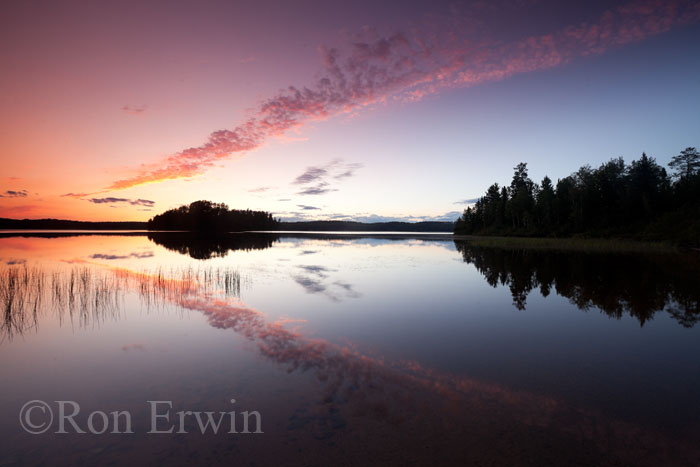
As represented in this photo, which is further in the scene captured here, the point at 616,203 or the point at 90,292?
the point at 616,203

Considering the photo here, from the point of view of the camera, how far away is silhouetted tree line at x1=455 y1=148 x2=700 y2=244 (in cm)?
6862

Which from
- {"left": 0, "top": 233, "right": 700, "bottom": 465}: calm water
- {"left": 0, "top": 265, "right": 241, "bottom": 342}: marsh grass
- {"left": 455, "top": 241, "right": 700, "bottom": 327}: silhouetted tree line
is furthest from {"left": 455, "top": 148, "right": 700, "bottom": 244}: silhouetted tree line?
{"left": 0, "top": 265, "right": 241, "bottom": 342}: marsh grass

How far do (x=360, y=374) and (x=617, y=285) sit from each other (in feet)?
70.7

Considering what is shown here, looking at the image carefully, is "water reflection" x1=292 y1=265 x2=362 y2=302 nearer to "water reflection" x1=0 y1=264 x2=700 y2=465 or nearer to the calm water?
the calm water

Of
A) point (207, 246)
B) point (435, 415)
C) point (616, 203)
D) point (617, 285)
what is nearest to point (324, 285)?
point (435, 415)

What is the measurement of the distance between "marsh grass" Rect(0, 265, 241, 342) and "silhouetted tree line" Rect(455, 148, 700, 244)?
74.7m

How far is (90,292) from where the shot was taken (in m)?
18.3

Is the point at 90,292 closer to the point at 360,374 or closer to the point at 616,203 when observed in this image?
the point at 360,374

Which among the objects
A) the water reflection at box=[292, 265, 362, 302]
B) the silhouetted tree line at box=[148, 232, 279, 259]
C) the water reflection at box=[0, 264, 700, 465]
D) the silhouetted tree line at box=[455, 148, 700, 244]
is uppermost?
the silhouetted tree line at box=[455, 148, 700, 244]

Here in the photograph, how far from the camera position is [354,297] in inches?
712

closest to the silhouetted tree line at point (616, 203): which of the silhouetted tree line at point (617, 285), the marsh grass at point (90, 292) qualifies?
the silhouetted tree line at point (617, 285)

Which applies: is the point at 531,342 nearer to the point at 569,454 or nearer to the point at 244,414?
the point at 569,454

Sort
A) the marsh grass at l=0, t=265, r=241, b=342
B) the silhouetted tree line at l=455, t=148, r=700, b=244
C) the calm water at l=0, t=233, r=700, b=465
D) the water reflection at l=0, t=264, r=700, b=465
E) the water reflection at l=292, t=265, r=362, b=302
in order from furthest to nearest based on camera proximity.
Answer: the silhouetted tree line at l=455, t=148, r=700, b=244 < the water reflection at l=292, t=265, r=362, b=302 < the marsh grass at l=0, t=265, r=241, b=342 < the calm water at l=0, t=233, r=700, b=465 < the water reflection at l=0, t=264, r=700, b=465

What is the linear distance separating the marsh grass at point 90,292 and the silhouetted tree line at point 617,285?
18492mm
